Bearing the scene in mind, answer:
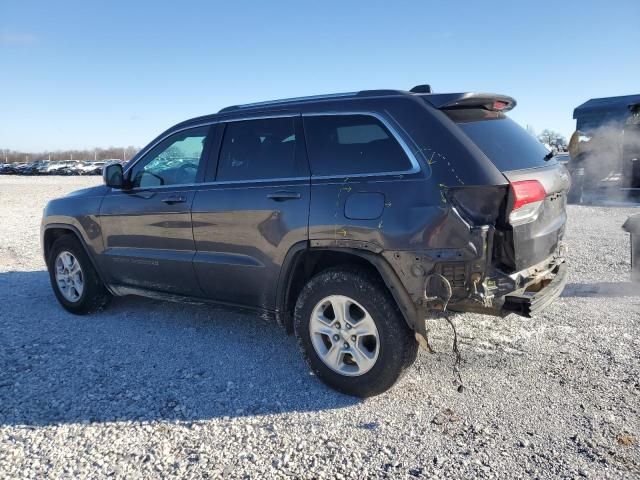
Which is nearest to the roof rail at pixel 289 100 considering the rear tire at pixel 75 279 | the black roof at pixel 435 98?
the black roof at pixel 435 98

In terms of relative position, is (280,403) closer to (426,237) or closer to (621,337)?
(426,237)

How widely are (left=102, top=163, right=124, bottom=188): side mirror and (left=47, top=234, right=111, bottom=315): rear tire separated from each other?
0.96 metres

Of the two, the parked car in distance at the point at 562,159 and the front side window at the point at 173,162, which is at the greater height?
the front side window at the point at 173,162

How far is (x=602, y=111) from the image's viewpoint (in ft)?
50.3

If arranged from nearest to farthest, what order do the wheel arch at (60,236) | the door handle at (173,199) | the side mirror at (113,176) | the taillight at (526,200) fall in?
the taillight at (526,200), the door handle at (173,199), the side mirror at (113,176), the wheel arch at (60,236)

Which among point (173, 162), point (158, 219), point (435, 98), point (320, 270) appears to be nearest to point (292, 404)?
point (320, 270)

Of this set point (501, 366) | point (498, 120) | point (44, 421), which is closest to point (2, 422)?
point (44, 421)

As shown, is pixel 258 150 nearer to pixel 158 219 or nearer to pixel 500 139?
pixel 158 219

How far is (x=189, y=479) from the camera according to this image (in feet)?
8.71

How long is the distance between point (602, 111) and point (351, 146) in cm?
1466

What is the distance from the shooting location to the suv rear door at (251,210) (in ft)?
12.2

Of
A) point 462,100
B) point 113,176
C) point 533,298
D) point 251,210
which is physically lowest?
point 533,298

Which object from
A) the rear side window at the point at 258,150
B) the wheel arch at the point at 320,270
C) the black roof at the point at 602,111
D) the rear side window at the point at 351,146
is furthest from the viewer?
the black roof at the point at 602,111

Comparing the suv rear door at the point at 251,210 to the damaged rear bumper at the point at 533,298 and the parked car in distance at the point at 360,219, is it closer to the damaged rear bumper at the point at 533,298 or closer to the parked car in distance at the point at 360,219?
the parked car in distance at the point at 360,219
